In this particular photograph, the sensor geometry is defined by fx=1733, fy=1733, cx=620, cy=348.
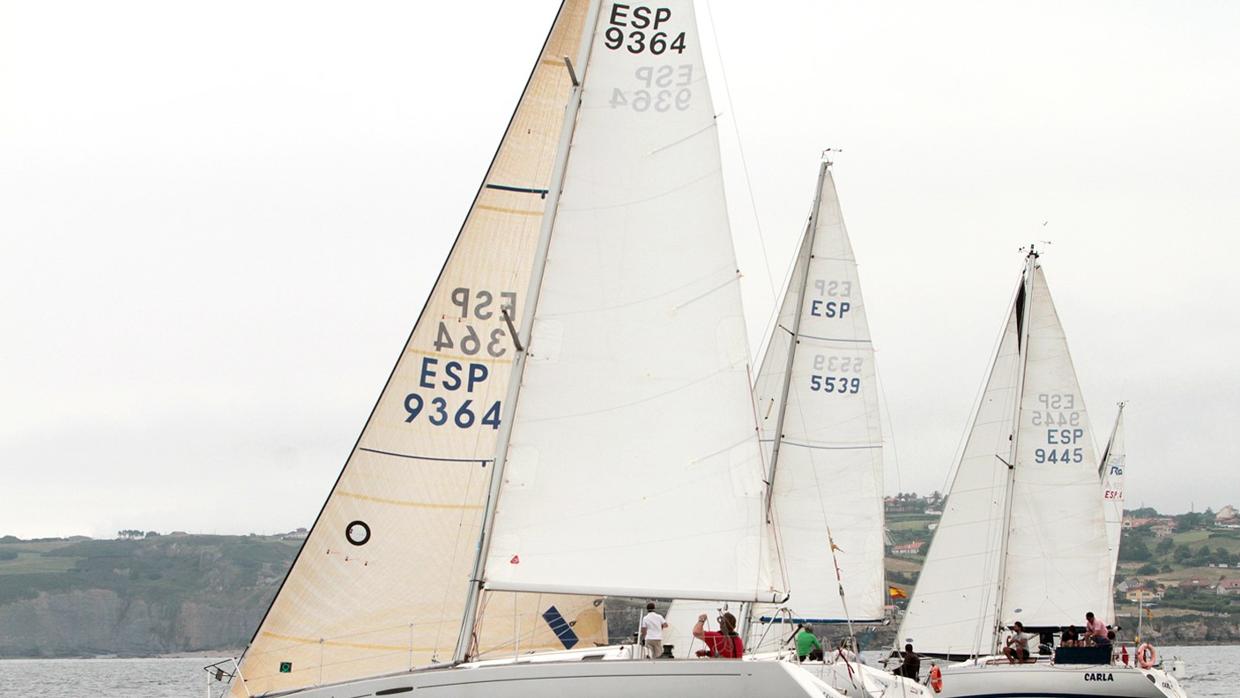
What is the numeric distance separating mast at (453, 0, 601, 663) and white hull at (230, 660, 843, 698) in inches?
35.9

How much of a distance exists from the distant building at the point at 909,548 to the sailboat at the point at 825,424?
361 ft

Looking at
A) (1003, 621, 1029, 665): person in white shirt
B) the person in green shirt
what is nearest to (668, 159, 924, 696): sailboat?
(1003, 621, 1029, 665): person in white shirt

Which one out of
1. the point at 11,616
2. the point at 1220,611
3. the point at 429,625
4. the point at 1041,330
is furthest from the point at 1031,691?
the point at 11,616

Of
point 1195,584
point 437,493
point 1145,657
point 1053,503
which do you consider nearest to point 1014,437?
point 1053,503

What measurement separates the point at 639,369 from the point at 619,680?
3.51 meters

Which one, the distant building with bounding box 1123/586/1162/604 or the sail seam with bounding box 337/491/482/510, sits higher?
the distant building with bounding box 1123/586/1162/604

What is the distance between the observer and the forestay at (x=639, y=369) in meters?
18.3

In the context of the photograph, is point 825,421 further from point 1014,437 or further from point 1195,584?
point 1195,584

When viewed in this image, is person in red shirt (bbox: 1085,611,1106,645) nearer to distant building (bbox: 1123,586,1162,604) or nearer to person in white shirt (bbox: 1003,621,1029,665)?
person in white shirt (bbox: 1003,621,1029,665)

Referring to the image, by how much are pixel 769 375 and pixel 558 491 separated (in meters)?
17.3

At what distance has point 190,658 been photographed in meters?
195

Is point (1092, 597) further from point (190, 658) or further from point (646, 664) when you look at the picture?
point (190, 658)

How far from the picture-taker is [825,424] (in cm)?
3456

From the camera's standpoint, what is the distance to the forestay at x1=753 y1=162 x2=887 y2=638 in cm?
3406
